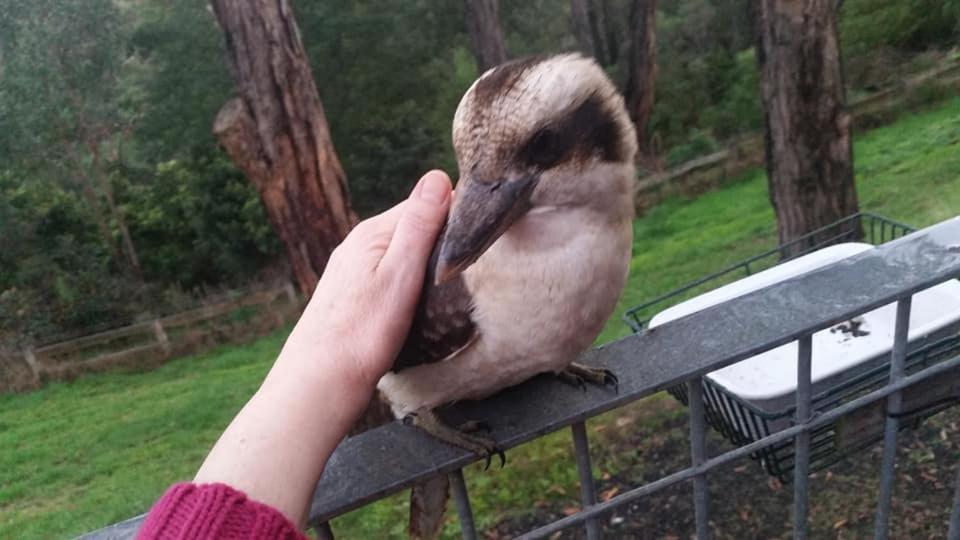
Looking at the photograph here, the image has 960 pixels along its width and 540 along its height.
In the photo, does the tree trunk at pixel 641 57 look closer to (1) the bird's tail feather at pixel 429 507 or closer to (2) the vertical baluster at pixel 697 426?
(1) the bird's tail feather at pixel 429 507

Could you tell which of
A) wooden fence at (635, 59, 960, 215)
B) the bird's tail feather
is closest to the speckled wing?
the bird's tail feather

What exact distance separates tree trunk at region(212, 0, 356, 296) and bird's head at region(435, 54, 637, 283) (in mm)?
2824

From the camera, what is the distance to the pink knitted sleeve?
892 mm

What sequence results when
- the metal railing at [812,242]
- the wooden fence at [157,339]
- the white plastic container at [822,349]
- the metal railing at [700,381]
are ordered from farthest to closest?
the wooden fence at [157,339] → the metal railing at [812,242] → the white plastic container at [822,349] → the metal railing at [700,381]

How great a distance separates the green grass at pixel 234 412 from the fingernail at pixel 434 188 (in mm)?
2370

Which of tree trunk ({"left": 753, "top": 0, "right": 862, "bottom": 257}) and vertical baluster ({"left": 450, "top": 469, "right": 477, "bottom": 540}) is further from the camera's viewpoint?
tree trunk ({"left": 753, "top": 0, "right": 862, "bottom": 257})

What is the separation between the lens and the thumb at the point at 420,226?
118 centimetres

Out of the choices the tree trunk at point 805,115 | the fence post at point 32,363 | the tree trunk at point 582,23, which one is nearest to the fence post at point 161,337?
the fence post at point 32,363

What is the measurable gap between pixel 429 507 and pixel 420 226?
0.48 m

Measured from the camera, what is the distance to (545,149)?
3.83ft

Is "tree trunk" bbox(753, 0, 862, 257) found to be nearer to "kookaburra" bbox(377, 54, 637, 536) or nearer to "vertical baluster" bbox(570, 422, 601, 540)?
"kookaburra" bbox(377, 54, 637, 536)

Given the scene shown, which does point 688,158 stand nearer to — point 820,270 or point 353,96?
point 353,96

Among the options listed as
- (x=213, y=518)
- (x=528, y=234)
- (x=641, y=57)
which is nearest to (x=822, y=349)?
(x=528, y=234)

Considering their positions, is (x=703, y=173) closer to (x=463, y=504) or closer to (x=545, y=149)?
(x=545, y=149)
